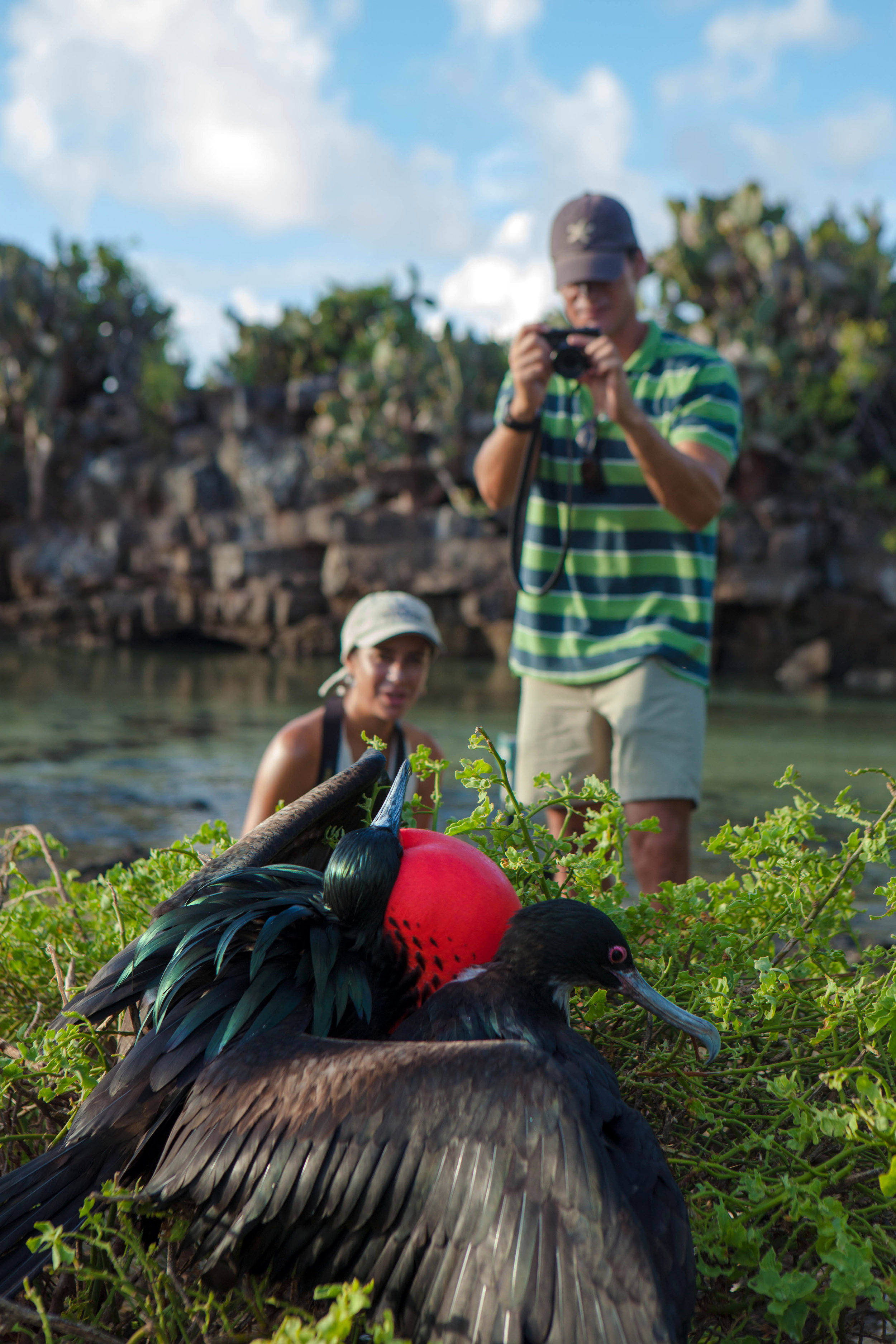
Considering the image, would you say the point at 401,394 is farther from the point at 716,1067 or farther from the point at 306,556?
the point at 716,1067

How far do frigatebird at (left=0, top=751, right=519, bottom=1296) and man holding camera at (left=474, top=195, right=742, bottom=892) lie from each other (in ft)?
4.27

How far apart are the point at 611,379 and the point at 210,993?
1759 mm

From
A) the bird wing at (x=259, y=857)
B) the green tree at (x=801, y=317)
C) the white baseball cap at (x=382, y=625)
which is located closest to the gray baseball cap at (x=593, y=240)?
the white baseball cap at (x=382, y=625)

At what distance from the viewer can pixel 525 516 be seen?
2.78 m

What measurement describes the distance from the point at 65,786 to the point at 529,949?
719cm

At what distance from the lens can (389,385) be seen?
20.1m

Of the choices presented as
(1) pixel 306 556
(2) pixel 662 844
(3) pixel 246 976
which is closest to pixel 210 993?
(3) pixel 246 976

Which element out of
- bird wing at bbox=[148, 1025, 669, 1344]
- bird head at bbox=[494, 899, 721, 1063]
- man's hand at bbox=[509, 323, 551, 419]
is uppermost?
man's hand at bbox=[509, 323, 551, 419]

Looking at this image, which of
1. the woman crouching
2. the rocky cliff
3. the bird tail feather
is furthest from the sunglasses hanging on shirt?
the rocky cliff

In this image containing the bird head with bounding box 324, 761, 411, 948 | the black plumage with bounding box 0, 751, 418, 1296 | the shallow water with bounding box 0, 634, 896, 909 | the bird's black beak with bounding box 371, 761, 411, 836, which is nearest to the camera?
the black plumage with bounding box 0, 751, 418, 1296

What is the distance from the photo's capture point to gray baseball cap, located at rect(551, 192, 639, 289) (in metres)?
2.71

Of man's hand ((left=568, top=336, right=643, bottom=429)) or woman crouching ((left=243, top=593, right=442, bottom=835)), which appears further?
woman crouching ((left=243, top=593, right=442, bottom=835))

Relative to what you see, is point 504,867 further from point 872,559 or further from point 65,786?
point 872,559

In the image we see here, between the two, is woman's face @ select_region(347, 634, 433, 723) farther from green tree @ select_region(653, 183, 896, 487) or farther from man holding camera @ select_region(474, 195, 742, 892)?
green tree @ select_region(653, 183, 896, 487)
